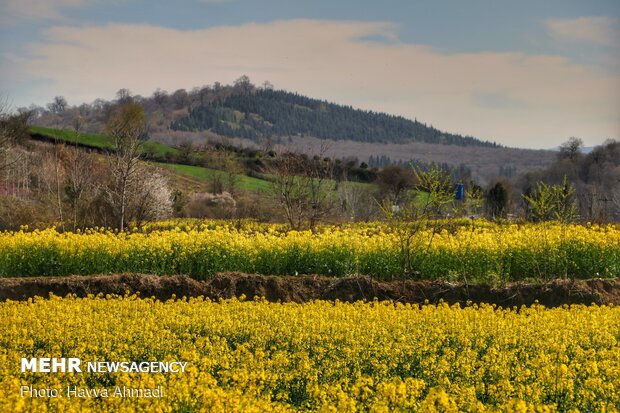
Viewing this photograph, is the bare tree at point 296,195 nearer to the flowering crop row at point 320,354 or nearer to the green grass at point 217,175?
the flowering crop row at point 320,354

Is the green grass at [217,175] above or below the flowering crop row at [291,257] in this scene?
above

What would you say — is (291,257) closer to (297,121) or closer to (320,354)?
(320,354)

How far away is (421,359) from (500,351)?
4.23 ft

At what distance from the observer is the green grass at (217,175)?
157 ft

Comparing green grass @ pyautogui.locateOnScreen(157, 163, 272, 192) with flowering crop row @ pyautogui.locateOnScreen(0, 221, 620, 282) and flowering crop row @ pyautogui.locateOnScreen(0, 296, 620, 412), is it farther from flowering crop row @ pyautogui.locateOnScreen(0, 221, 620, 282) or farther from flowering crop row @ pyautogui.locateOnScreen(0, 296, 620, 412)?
flowering crop row @ pyautogui.locateOnScreen(0, 296, 620, 412)

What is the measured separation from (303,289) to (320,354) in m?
5.32

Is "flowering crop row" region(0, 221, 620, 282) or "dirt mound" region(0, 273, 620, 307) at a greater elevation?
"flowering crop row" region(0, 221, 620, 282)

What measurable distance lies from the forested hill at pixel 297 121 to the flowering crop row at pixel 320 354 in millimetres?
120769

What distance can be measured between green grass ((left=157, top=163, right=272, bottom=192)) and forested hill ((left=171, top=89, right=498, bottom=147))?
247ft

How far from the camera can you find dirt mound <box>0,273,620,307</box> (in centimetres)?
1498

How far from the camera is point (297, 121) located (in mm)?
157375

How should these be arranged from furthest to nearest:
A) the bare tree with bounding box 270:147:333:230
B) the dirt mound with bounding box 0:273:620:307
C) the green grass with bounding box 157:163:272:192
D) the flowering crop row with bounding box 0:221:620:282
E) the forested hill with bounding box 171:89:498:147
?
the forested hill with bounding box 171:89:498:147, the green grass with bounding box 157:163:272:192, the bare tree with bounding box 270:147:333:230, the flowering crop row with bounding box 0:221:620:282, the dirt mound with bounding box 0:273:620:307

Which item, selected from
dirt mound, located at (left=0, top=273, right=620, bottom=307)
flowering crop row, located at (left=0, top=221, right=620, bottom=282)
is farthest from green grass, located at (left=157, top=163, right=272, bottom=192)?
dirt mound, located at (left=0, top=273, right=620, bottom=307)

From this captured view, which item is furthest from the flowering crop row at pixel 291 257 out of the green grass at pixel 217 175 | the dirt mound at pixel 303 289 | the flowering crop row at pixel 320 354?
the green grass at pixel 217 175
